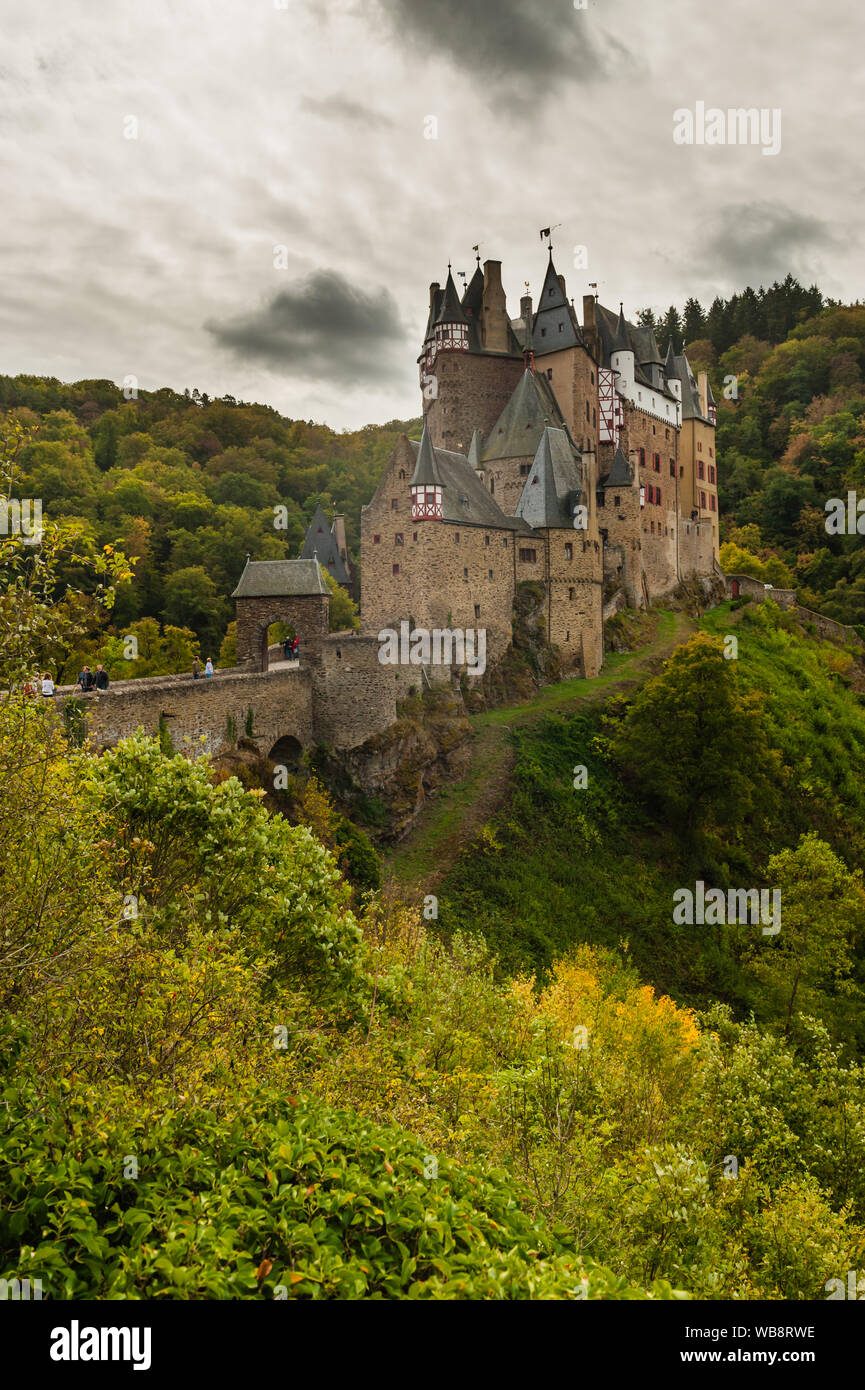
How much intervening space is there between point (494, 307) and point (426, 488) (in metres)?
21.4

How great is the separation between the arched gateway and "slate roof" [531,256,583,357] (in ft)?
94.6

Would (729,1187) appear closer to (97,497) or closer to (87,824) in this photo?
(87,824)

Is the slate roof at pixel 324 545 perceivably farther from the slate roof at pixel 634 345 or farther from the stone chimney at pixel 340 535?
the slate roof at pixel 634 345

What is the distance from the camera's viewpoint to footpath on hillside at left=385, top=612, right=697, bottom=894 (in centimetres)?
3072

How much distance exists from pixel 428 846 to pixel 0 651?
79.0 ft

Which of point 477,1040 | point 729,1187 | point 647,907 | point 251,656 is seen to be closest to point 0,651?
point 477,1040

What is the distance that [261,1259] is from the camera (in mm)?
6488

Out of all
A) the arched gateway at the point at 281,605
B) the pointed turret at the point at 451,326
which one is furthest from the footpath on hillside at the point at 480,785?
the pointed turret at the point at 451,326

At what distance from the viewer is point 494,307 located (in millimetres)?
53062

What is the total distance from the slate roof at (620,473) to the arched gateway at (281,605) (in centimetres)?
2706

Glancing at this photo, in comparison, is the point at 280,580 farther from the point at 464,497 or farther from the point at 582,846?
the point at 582,846

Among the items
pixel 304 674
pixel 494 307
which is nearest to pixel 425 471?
pixel 304 674

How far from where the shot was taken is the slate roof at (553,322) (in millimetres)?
52219

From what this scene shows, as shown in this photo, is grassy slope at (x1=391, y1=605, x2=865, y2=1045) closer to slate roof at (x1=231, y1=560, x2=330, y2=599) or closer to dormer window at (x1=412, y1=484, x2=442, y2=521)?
dormer window at (x1=412, y1=484, x2=442, y2=521)
